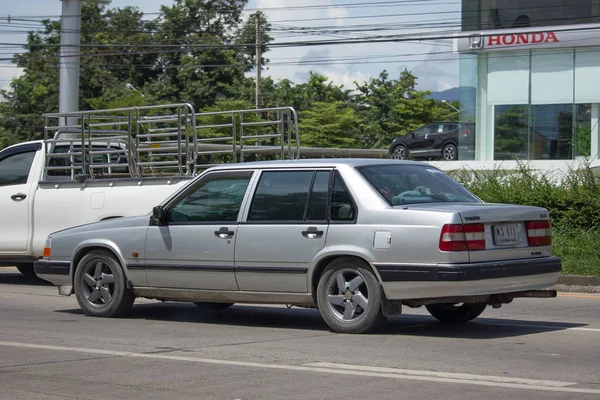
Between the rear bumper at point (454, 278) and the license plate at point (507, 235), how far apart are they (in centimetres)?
18


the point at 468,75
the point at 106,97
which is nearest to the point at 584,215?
the point at 468,75

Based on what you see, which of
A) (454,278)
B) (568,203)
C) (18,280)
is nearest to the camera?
(454,278)

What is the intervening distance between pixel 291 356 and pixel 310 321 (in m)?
2.33

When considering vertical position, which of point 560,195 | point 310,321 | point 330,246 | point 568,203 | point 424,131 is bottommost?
point 310,321

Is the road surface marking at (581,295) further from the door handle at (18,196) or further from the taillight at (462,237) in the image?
the door handle at (18,196)

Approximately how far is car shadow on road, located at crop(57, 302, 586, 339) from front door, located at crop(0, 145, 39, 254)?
331 cm

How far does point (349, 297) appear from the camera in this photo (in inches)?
346

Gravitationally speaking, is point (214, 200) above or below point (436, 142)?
below

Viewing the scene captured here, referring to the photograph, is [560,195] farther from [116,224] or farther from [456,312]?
[116,224]

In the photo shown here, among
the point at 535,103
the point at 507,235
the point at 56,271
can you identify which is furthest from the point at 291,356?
the point at 535,103

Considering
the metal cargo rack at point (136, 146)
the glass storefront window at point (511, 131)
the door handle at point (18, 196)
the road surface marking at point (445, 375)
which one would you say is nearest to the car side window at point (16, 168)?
the door handle at point (18, 196)

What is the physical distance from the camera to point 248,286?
9.36 metres

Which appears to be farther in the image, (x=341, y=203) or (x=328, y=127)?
(x=328, y=127)

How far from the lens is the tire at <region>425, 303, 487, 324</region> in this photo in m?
9.56
